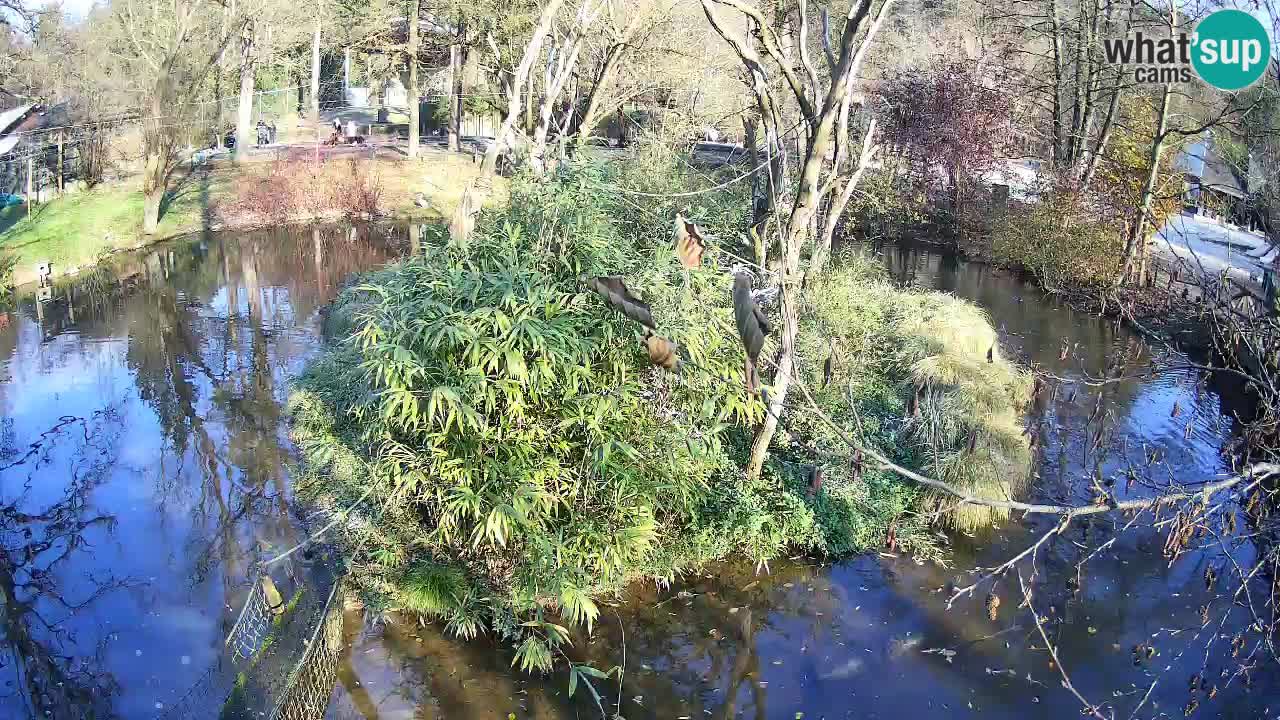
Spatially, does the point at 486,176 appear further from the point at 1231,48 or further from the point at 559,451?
the point at 1231,48

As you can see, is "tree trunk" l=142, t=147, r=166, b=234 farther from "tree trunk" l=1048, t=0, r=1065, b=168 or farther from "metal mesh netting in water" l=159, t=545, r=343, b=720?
"tree trunk" l=1048, t=0, r=1065, b=168

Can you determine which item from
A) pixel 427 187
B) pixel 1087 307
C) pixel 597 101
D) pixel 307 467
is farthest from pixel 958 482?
pixel 427 187

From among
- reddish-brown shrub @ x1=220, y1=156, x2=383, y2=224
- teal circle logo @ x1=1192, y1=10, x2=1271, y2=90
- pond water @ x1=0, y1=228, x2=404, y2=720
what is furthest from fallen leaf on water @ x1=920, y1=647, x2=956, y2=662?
reddish-brown shrub @ x1=220, y1=156, x2=383, y2=224

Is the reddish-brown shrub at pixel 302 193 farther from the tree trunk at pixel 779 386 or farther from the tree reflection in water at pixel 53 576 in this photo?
the tree trunk at pixel 779 386

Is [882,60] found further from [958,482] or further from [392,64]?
[958,482]

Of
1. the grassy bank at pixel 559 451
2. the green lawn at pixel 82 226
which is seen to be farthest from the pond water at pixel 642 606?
the green lawn at pixel 82 226
